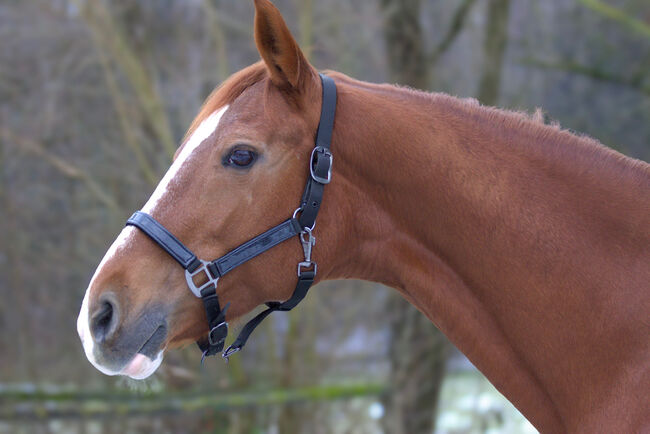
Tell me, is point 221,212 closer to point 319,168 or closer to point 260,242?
point 260,242

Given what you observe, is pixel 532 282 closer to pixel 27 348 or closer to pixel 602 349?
pixel 602 349

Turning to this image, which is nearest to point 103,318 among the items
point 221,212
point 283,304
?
point 221,212

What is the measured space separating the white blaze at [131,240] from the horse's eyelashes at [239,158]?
0.36 ft

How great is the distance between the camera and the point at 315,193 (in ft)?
6.81

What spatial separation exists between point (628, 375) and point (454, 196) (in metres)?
0.74

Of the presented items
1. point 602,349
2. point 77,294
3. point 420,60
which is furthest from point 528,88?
point 602,349

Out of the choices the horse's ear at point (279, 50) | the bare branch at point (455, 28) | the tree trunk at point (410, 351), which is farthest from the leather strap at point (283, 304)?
the bare branch at point (455, 28)

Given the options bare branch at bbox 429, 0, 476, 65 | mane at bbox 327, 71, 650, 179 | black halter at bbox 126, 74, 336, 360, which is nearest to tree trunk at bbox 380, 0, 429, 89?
bare branch at bbox 429, 0, 476, 65

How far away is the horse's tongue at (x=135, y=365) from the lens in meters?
1.93

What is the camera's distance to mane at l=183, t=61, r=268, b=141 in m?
2.15

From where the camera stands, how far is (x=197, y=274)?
6.57ft

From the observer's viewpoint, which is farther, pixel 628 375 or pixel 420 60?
pixel 420 60

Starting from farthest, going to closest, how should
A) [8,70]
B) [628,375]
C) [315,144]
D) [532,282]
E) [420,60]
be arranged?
[8,70] < [420,60] < [315,144] < [532,282] < [628,375]

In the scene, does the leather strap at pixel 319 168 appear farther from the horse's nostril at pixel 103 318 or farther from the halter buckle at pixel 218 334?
the horse's nostril at pixel 103 318
